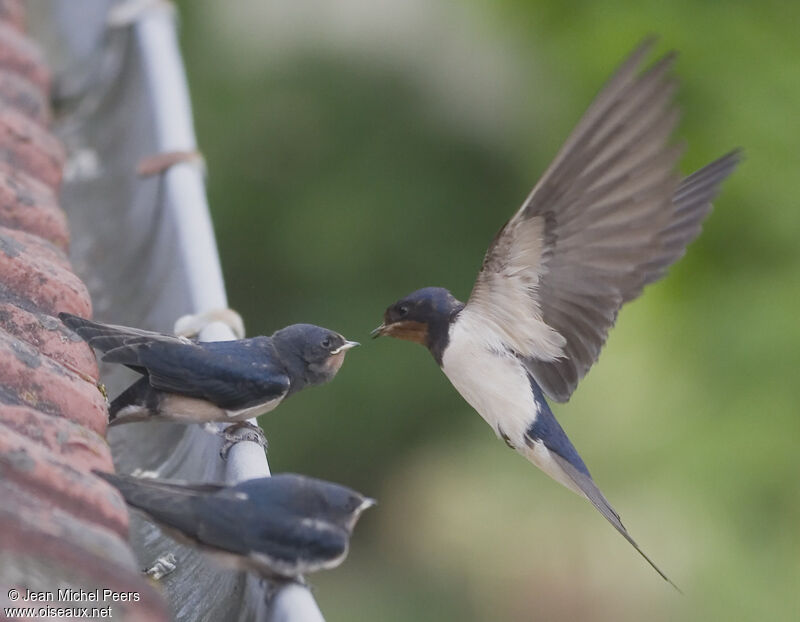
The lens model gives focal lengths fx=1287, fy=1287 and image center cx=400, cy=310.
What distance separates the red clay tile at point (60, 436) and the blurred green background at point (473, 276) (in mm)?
2807

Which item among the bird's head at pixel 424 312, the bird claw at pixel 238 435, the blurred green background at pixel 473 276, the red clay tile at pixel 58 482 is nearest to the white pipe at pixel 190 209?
the bird claw at pixel 238 435

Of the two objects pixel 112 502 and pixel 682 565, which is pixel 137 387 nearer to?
pixel 112 502

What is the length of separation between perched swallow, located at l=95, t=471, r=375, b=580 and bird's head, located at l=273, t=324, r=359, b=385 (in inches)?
21.6

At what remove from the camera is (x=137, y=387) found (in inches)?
70.2

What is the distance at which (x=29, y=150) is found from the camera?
6.76 feet

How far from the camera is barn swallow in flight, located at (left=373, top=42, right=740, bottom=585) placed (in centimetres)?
202

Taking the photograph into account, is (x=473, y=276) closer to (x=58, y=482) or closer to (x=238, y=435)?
(x=238, y=435)

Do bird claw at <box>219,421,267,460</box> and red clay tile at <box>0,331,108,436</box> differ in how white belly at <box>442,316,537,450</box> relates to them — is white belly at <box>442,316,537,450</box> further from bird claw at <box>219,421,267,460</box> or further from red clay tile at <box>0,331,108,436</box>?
red clay tile at <box>0,331,108,436</box>

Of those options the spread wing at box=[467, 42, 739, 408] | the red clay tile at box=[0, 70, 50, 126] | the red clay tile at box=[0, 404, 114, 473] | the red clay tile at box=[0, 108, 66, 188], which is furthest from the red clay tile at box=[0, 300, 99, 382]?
the spread wing at box=[467, 42, 739, 408]

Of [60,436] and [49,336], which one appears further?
[49,336]

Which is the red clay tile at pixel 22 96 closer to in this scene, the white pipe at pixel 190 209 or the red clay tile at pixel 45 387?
the white pipe at pixel 190 209

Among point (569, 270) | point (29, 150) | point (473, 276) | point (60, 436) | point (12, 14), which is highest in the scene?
point (569, 270)

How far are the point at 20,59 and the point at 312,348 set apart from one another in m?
0.89

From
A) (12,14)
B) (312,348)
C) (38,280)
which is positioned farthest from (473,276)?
(38,280)
